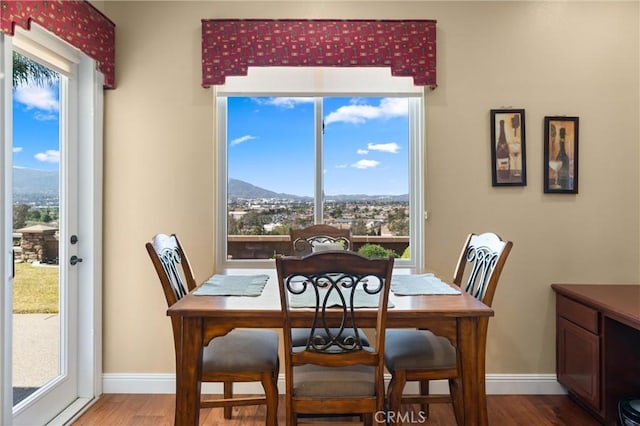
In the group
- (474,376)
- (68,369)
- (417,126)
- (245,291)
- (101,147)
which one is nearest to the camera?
Answer: (474,376)

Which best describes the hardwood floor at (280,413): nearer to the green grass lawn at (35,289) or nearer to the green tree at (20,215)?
the green grass lawn at (35,289)

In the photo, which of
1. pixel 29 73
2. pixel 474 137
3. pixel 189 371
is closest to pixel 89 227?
pixel 29 73

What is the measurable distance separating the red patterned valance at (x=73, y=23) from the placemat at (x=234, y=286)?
1.50 meters

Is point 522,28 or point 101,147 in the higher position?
point 522,28

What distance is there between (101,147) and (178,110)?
55 centimetres

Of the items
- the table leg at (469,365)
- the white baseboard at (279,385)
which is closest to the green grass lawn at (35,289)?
the white baseboard at (279,385)

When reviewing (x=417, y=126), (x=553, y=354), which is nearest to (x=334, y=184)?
(x=417, y=126)

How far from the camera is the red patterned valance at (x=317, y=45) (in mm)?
2812

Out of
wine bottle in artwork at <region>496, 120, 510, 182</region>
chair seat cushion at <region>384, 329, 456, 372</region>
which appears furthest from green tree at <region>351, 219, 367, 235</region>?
chair seat cushion at <region>384, 329, 456, 372</region>

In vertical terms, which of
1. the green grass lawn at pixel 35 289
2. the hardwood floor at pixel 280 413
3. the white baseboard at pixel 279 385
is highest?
the green grass lawn at pixel 35 289

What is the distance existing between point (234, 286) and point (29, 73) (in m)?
1.58

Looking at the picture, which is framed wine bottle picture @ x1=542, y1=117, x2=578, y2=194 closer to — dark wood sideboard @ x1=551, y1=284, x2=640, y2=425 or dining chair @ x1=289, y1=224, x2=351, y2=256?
dark wood sideboard @ x1=551, y1=284, x2=640, y2=425

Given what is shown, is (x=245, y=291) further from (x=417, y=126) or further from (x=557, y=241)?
(x=557, y=241)

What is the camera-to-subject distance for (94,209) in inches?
107
